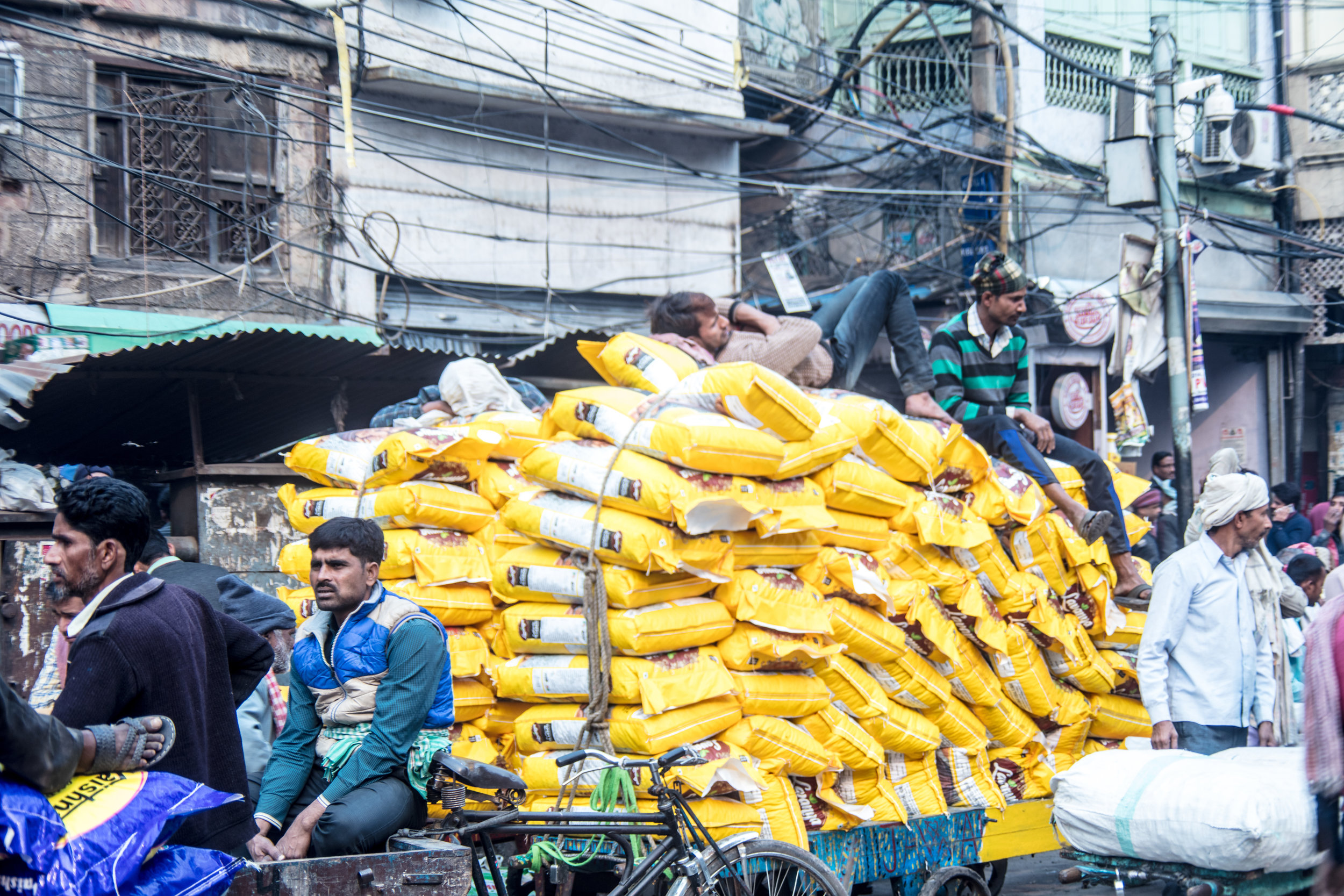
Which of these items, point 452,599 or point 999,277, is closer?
point 452,599

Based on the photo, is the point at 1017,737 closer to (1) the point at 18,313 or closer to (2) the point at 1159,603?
(2) the point at 1159,603

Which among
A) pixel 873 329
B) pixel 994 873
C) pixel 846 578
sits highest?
pixel 873 329

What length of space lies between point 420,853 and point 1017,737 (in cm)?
326

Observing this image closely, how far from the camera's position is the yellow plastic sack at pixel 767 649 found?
4.67 metres

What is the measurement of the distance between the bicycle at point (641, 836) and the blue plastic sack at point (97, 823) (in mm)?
1071

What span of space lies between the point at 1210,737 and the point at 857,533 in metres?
1.60

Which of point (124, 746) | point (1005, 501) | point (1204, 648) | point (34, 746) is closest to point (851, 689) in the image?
point (1005, 501)

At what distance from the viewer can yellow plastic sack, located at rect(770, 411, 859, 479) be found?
477 centimetres

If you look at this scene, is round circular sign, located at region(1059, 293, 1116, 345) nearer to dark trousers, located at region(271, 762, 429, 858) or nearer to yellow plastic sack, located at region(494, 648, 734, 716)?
yellow plastic sack, located at region(494, 648, 734, 716)

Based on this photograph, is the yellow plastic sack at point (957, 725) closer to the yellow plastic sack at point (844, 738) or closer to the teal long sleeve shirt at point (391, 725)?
the yellow plastic sack at point (844, 738)

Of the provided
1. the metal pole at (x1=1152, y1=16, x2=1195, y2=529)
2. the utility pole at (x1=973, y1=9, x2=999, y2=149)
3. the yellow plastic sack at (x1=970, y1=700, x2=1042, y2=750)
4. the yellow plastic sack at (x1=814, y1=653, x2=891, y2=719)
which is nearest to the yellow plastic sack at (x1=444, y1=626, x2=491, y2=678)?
the yellow plastic sack at (x1=814, y1=653, x2=891, y2=719)

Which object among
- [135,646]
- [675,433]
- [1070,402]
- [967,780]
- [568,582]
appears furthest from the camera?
[1070,402]

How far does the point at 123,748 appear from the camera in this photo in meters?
2.60

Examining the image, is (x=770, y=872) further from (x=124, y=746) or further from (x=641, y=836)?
(x=124, y=746)
